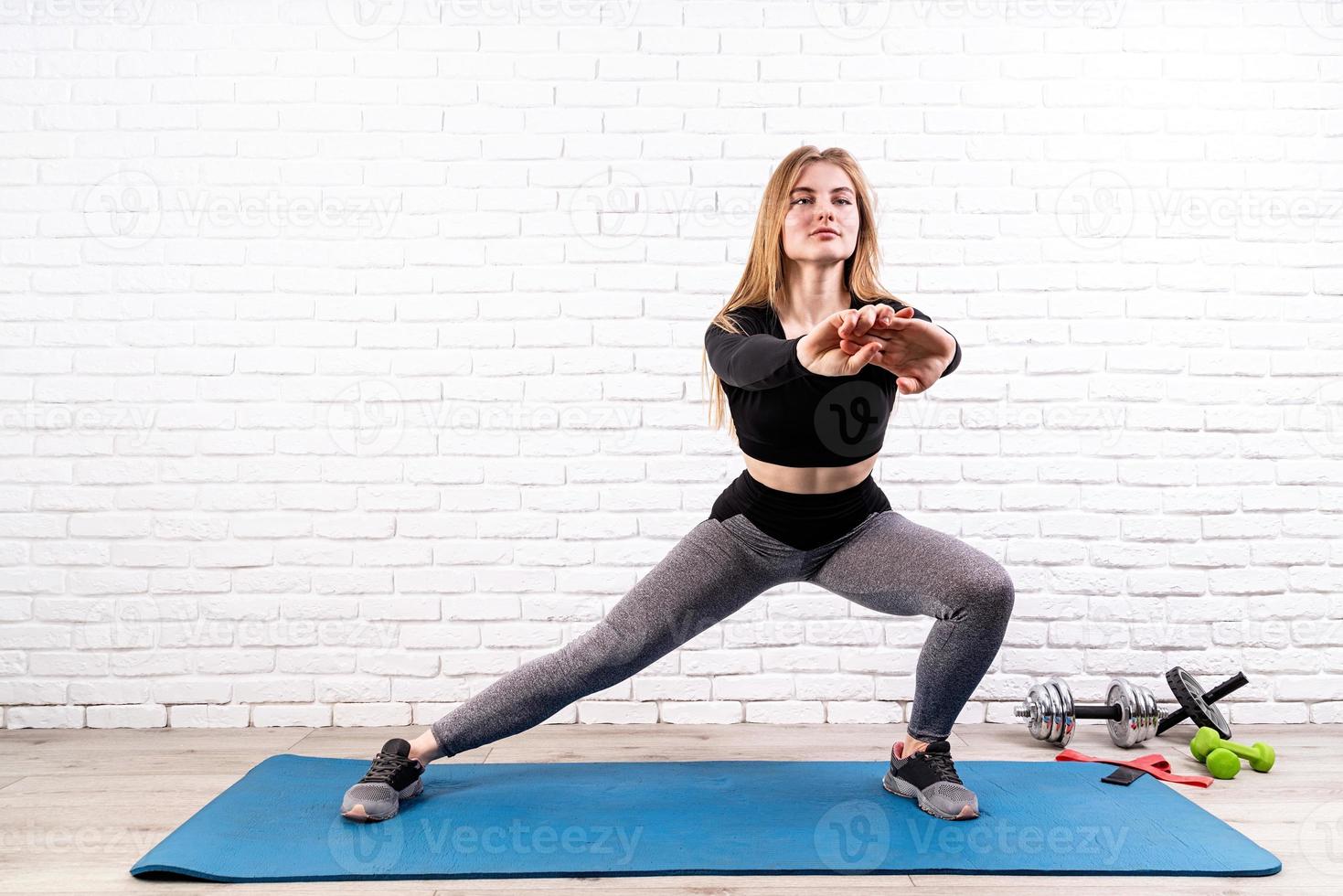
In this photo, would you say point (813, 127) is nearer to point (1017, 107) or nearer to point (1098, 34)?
point (1017, 107)

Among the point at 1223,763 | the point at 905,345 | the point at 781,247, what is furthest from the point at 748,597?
the point at 1223,763

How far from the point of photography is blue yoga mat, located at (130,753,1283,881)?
176 centimetres

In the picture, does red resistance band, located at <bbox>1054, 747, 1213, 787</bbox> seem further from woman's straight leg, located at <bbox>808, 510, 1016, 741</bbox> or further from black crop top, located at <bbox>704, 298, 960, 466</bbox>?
black crop top, located at <bbox>704, 298, 960, 466</bbox>

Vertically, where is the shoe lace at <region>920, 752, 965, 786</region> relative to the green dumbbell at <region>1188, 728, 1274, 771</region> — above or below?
above

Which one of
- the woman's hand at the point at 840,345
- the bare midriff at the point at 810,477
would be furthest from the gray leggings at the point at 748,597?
the woman's hand at the point at 840,345

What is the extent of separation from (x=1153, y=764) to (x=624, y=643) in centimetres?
143

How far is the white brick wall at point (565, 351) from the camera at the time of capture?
2887 mm

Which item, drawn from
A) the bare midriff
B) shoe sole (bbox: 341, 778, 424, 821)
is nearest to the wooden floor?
shoe sole (bbox: 341, 778, 424, 821)

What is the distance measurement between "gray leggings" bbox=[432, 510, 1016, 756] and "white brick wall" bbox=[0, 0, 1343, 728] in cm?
76

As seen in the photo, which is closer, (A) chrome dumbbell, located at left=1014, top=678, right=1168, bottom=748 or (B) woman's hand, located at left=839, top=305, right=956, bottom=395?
(B) woman's hand, located at left=839, top=305, right=956, bottom=395

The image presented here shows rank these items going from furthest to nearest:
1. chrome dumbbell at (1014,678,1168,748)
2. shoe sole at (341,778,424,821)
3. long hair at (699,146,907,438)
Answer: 1. chrome dumbbell at (1014,678,1168,748)
2. long hair at (699,146,907,438)
3. shoe sole at (341,778,424,821)

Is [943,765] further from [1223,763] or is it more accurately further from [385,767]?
[385,767]

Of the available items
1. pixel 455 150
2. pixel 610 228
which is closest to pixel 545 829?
pixel 610 228

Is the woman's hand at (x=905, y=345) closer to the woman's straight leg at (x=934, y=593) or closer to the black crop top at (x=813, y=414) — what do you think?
the black crop top at (x=813, y=414)
